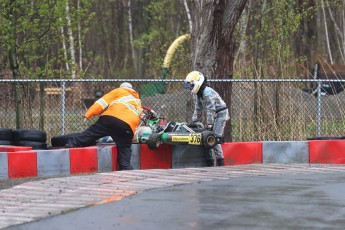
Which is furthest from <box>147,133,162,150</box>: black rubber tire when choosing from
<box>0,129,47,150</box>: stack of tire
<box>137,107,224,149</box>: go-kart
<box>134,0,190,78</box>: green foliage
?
<box>134,0,190,78</box>: green foliage

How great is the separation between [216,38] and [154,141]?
3440 millimetres

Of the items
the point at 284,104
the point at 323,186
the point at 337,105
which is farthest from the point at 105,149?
the point at 337,105

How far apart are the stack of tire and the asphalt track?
6.26 ft

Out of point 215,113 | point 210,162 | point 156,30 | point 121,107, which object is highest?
point 156,30

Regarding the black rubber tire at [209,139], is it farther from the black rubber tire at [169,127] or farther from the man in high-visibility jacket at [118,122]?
A: the man in high-visibility jacket at [118,122]

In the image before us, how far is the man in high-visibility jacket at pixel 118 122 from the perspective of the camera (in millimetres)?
12250

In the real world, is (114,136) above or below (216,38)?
below

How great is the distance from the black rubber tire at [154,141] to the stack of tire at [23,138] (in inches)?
66.6

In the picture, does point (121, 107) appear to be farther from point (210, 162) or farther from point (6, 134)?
point (6, 134)

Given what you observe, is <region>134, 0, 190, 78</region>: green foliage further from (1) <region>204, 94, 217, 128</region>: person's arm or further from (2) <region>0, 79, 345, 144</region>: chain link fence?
(1) <region>204, 94, 217, 128</region>: person's arm

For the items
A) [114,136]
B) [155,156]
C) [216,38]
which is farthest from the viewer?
[216,38]

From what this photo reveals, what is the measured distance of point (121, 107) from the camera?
12.5 metres

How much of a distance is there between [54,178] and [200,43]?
208 inches

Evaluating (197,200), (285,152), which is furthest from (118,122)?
(197,200)
